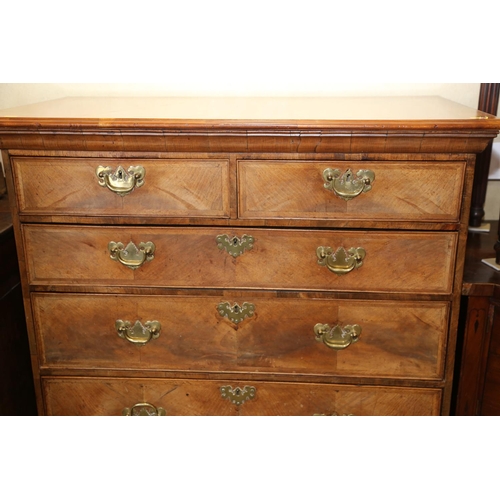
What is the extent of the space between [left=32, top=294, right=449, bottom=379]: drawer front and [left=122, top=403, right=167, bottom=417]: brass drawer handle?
0.12 meters

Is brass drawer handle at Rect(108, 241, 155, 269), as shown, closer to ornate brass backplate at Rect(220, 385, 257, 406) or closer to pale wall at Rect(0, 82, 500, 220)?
ornate brass backplate at Rect(220, 385, 257, 406)

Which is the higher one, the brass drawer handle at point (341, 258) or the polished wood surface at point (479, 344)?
the brass drawer handle at point (341, 258)

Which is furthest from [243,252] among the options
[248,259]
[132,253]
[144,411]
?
[144,411]

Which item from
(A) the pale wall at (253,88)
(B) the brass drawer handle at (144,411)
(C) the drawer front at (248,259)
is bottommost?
(B) the brass drawer handle at (144,411)

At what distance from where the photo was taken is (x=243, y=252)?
1326 millimetres

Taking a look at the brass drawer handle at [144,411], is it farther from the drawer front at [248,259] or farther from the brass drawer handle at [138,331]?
the drawer front at [248,259]

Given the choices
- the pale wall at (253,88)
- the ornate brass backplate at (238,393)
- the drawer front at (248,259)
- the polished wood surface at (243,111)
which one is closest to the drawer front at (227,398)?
the ornate brass backplate at (238,393)

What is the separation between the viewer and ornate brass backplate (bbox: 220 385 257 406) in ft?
4.66

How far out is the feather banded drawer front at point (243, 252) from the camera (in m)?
1.23

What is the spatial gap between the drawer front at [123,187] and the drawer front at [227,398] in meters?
0.46

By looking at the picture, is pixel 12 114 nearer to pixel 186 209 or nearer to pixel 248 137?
pixel 186 209

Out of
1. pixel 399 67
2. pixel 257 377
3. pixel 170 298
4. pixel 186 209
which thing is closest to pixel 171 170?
pixel 186 209

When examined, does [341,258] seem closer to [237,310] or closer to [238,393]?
[237,310]

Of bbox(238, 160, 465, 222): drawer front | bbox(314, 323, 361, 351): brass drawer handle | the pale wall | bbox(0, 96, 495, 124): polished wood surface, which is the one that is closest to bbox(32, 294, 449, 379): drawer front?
bbox(314, 323, 361, 351): brass drawer handle
